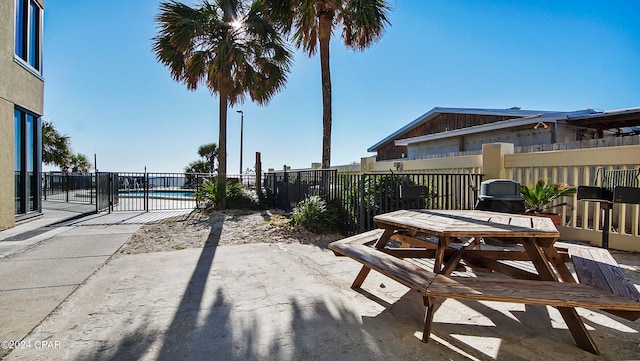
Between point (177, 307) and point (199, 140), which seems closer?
point (177, 307)

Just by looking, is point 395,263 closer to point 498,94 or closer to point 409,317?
point 409,317

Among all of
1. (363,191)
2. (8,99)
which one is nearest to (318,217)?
(363,191)

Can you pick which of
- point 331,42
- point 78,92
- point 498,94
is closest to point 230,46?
point 331,42

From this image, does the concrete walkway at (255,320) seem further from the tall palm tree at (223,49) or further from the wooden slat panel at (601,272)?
the tall palm tree at (223,49)

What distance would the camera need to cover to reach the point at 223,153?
10.4 metres

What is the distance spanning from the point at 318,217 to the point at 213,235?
2.14m

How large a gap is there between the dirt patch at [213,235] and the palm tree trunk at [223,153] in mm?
1957

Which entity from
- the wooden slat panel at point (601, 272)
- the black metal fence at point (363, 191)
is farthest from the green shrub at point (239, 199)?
the wooden slat panel at point (601, 272)

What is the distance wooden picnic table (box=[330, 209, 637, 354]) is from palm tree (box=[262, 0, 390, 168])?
6338 mm

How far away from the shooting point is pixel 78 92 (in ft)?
41.5

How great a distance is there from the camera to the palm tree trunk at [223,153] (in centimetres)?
968

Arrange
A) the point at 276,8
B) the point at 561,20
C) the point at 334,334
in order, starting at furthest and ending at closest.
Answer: the point at 276,8, the point at 561,20, the point at 334,334

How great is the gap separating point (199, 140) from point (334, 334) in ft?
125

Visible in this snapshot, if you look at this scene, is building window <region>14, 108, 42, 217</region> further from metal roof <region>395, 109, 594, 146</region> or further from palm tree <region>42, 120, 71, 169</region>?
palm tree <region>42, 120, 71, 169</region>
